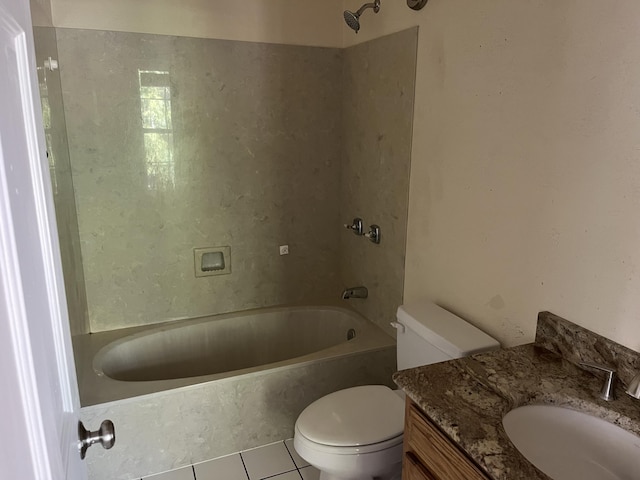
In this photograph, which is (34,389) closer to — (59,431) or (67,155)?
(59,431)

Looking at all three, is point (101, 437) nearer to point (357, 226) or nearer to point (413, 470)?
point (413, 470)

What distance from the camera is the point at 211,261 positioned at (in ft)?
8.95

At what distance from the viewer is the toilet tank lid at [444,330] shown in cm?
163

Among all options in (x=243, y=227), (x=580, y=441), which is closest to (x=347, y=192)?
(x=243, y=227)

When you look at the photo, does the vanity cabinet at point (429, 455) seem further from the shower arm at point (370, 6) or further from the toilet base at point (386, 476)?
the shower arm at point (370, 6)

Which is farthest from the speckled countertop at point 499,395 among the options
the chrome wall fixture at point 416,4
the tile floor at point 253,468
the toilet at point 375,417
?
the chrome wall fixture at point 416,4

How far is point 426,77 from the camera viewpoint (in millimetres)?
1993

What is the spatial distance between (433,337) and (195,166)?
1.57 m

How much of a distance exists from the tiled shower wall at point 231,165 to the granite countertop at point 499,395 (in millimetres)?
1002

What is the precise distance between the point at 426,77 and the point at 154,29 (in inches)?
54.5

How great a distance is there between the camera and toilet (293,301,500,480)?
5.34 ft

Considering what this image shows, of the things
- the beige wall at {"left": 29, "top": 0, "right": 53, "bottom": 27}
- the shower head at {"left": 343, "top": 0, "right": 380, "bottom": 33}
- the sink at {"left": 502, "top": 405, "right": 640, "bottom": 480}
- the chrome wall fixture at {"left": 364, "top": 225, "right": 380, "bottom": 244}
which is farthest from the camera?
the chrome wall fixture at {"left": 364, "top": 225, "right": 380, "bottom": 244}

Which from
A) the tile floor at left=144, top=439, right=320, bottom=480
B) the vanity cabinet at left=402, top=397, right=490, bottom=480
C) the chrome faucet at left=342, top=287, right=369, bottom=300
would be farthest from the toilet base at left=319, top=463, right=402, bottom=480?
the chrome faucet at left=342, top=287, right=369, bottom=300

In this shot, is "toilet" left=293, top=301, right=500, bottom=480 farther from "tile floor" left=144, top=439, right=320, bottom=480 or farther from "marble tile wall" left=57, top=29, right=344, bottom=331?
"marble tile wall" left=57, top=29, right=344, bottom=331
